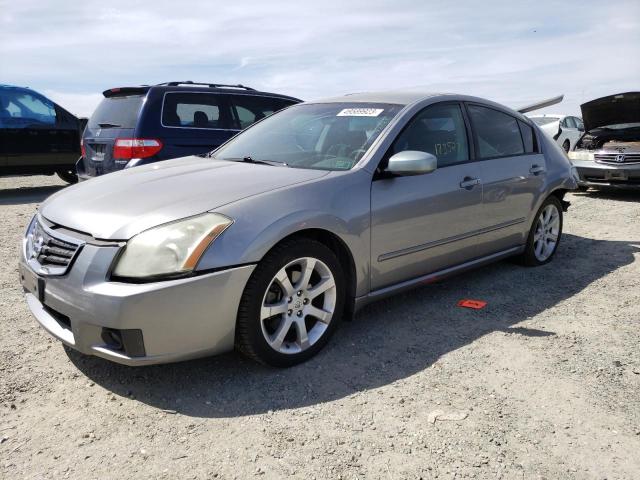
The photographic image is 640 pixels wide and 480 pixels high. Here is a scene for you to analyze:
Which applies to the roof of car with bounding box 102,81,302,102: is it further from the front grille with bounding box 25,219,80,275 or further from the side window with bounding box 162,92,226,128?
the front grille with bounding box 25,219,80,275

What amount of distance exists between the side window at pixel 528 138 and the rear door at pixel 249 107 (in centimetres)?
369

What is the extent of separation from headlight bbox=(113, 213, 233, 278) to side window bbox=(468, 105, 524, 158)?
97.5 inches

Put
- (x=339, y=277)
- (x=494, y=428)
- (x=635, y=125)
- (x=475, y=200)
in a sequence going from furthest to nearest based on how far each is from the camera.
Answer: (x=635, y=125)
(x=475, y=200)
(x=339, y=277)
(x=494, y=428)

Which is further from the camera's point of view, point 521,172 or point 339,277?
point 521,172

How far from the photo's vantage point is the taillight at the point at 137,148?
6168 millimetres

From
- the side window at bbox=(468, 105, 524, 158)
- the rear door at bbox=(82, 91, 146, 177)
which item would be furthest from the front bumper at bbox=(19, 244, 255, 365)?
the rear door at bbox=(82, 91, 146, 177)

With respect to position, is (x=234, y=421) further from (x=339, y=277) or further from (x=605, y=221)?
(x=605, y=221)

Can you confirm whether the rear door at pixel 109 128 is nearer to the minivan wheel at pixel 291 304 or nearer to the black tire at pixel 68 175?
the minivan wheel at pixel 291 304

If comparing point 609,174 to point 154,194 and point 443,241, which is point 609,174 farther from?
point 154,194

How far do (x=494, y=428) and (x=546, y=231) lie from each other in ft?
10.1

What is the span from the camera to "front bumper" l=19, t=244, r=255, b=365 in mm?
2506

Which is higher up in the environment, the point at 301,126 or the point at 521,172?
the point at 301,126

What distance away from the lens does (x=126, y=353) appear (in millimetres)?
2586

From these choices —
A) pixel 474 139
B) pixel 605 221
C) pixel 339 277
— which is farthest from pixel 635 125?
pixel 339 277
